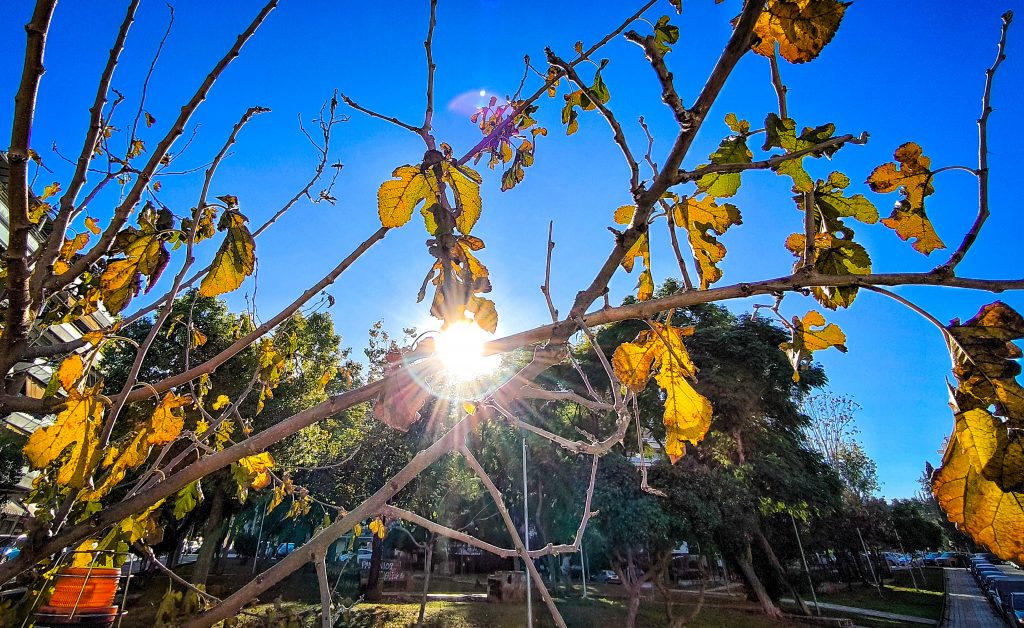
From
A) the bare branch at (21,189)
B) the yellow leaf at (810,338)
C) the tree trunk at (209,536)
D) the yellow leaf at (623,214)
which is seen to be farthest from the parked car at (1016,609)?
the tree trunk at (209,536)

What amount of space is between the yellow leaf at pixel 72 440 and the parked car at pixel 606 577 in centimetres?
2801

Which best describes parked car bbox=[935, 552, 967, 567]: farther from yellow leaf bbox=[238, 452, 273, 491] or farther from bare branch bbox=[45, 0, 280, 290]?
bare branch bbox=[45, 0, 280, 290]

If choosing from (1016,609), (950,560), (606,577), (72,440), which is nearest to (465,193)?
(72,440)

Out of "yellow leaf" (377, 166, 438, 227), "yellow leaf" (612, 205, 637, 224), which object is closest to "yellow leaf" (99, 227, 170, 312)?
"yellow leaf" (377, 166, 438, 227)

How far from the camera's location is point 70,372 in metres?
1.06

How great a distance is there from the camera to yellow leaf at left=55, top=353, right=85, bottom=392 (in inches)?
40.4

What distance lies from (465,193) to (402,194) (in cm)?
11

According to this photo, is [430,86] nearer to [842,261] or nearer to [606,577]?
[842,261]

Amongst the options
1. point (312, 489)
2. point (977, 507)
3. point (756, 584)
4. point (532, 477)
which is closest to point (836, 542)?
point (756, 584)

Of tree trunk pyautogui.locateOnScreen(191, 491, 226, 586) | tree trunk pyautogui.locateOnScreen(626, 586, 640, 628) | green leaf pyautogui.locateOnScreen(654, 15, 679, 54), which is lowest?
tree trunk pyautogui.locateOnScreen(626, 586, 640, 628)

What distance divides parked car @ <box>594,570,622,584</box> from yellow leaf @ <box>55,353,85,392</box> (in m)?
28.0

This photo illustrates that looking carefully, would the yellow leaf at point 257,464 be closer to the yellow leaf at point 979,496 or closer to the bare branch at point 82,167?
the bare branch at point 82,167

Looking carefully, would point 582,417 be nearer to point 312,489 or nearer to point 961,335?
point 312,489

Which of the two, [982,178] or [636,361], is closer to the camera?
[982,178]
